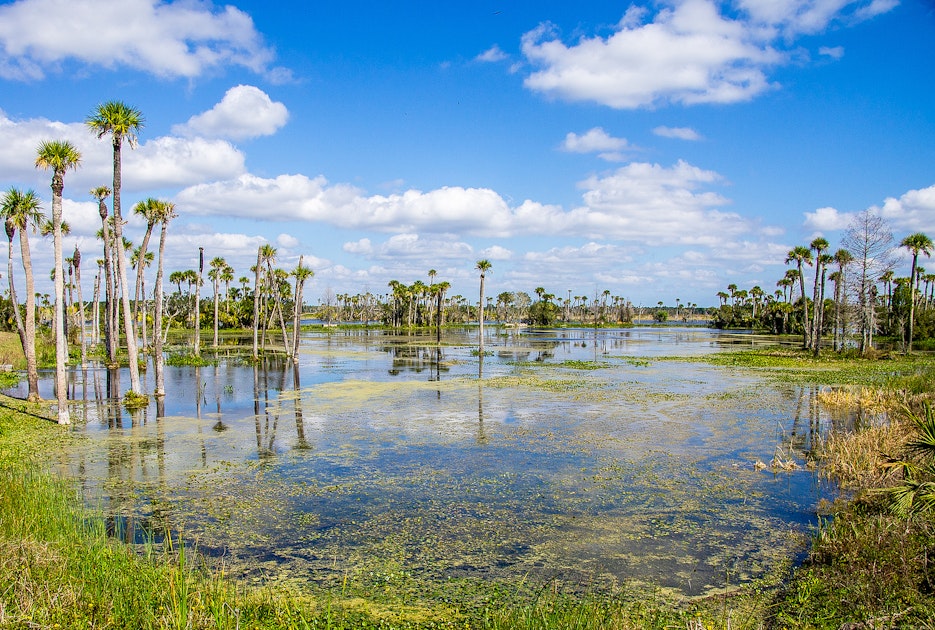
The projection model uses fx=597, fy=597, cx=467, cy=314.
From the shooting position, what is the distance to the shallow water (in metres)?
9.10

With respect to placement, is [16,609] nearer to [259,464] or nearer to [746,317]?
[259,464]

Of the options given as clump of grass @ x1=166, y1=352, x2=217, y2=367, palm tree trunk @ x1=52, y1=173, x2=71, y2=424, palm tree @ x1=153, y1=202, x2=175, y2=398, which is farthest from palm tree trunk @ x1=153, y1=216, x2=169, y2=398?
clump of grass @ x1=166, y1=352, x2=217, y2=367

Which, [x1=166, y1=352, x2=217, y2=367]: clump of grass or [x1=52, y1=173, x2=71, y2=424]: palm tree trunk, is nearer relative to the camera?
[x1=52, y1=173, x2=71, y2=424]: palm tree trunk

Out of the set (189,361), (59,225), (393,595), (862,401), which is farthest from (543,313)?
(393,595)

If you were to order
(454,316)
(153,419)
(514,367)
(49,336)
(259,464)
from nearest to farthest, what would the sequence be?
1. (259,464)
2. (153,419)
3. (514,367)
4. (49,336)
5. (454,316)

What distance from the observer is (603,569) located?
867 cm

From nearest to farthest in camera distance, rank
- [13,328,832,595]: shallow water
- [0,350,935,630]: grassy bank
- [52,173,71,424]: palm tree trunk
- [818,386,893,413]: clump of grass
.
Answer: [0,350,935,630]: grassy bank → [13,328,832,595]: shallow water → [52,173,71,424]: palm tree trunk → [818,386,893,413]: clump of grass

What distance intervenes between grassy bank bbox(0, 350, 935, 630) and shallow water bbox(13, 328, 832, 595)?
0.58 metres

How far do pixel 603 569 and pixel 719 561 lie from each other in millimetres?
1866

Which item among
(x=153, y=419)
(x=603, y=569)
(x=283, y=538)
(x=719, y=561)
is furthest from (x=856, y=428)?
(x=153, y=419)

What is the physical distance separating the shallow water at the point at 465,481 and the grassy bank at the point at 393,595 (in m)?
0.58

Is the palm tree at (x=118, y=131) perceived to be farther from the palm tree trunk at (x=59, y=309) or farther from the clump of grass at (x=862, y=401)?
the clump of grass at (x=862, y=401)

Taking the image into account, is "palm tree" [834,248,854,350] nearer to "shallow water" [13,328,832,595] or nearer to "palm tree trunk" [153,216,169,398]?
"shallow water" [13,328,832,595]

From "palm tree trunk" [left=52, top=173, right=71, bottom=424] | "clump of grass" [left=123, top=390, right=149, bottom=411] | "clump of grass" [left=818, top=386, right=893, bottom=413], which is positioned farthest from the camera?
"clump of grass" [left=123, top=390, right=149, bottom=411]
